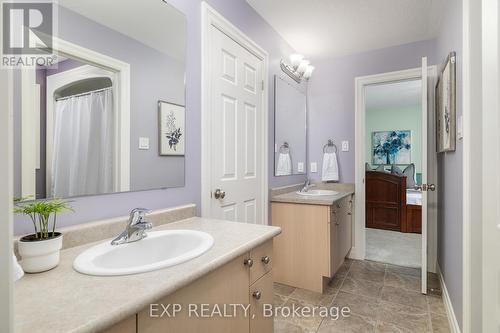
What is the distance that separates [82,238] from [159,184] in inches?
17.3

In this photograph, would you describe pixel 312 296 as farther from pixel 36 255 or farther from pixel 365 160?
pixel 36 255

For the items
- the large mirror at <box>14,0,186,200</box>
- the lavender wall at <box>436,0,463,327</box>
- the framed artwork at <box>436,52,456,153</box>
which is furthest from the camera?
the framed artwork at <box>436,52,456,153</box>

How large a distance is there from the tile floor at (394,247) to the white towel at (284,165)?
1428 mm

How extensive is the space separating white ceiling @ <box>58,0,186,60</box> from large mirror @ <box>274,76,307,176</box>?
1285mm

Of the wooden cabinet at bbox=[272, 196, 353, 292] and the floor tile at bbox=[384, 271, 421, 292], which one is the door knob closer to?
the wooden cabinet at bbox=[272, 196, 353, 292]

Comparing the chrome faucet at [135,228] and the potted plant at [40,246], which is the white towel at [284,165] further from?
the potted plant at [40,246]

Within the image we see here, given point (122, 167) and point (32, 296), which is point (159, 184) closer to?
point (122, 167)

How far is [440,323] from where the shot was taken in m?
1.78

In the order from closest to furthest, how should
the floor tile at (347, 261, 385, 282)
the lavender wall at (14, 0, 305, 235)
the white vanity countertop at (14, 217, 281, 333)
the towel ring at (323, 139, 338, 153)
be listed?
1. the white vanity countertop at (14, 217, 281, 333)
2. the lavender wall at (14, 0, 305, 235)
3. the floor tile at (347, 261, 385, 282)
4. the towel ring at (323, 139, 338, 153)

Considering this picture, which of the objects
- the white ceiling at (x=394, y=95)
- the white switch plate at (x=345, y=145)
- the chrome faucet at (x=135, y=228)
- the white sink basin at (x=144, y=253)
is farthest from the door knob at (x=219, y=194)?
the white ceiling at (x=394, y=95)

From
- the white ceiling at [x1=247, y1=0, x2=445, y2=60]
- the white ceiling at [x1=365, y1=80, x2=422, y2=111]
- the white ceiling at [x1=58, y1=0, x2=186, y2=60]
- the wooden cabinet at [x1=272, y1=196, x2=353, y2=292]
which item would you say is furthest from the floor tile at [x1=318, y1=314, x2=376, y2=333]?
the white ceiling at [x1=365, y1=80, x2=422, y2=111]

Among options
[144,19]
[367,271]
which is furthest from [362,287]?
[144,19]

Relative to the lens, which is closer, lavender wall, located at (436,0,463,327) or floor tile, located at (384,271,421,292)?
lavender wall, located at (436,0,463,327)

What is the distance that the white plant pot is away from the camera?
729 mm
